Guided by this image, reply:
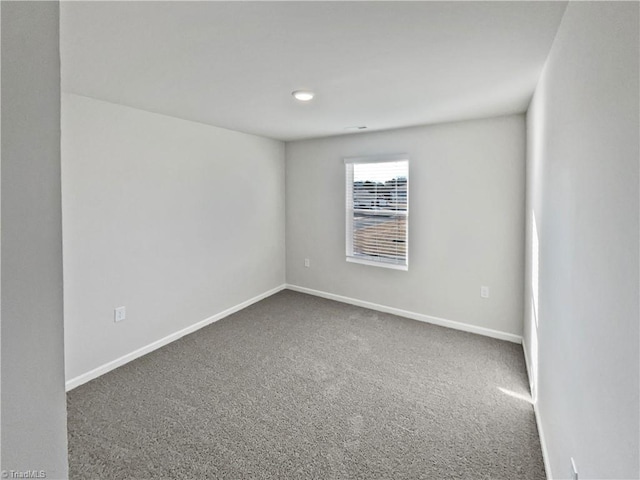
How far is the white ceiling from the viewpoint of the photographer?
1.43m

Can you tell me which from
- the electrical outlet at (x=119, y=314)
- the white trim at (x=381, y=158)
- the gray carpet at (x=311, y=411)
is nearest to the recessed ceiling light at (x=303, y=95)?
the white trim at (x=381, y=158)

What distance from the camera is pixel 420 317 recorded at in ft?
13.1

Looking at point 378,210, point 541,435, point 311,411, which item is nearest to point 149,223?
point 311,411

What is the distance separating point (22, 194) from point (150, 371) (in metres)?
2.78

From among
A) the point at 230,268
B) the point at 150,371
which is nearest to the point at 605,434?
the point at 150,371

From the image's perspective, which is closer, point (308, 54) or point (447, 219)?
point (308, 54)

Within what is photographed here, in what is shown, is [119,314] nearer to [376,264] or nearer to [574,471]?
[376,264]

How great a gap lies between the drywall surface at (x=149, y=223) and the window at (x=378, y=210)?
1242 millimetres

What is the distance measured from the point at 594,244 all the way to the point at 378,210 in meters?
3.19

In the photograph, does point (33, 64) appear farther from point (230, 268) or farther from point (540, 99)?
point (230, 268)

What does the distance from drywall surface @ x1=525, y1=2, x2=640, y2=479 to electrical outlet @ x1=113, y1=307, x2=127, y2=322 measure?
126 inches

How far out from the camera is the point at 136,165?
3033mm

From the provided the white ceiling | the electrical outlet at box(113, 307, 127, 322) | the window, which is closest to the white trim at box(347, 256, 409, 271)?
the window

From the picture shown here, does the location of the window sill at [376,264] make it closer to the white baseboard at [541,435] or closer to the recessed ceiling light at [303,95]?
the white baseboard at [541,435]
